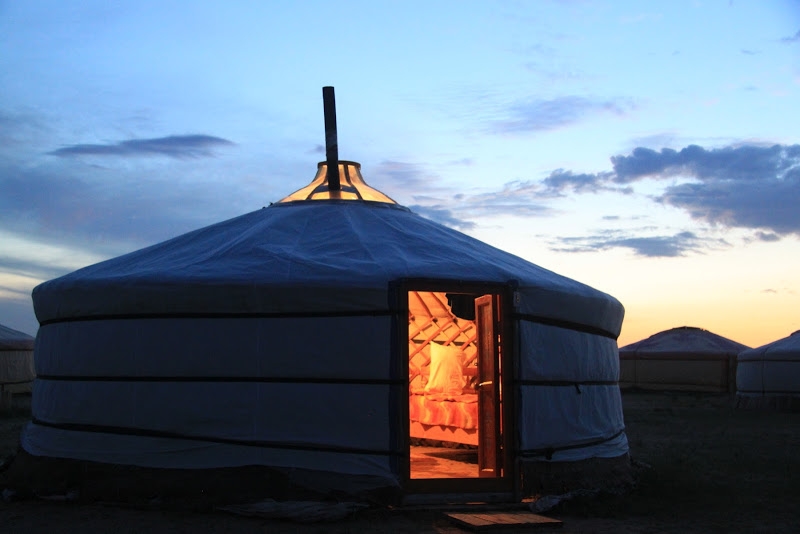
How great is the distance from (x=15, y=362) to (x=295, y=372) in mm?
11910

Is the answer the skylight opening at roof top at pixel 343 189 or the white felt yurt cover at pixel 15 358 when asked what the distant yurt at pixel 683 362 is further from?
the skylight opening at roof top at pixel 343 189

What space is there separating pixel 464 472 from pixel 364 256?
76.6 inches

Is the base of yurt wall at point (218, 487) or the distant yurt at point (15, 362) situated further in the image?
the distant yurt at point (15, 362)

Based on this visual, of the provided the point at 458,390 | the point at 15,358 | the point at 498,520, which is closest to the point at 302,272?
Result: the point at 498,520

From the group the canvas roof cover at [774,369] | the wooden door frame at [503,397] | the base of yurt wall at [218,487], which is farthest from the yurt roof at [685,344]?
the base of yurt wall at [218,487]

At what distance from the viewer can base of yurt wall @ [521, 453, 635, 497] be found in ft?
17.6

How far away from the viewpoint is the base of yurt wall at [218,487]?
495cm

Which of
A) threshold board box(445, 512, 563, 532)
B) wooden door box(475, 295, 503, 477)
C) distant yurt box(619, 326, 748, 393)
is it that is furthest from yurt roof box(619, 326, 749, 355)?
threshold board box(445, 512, 563, 532)

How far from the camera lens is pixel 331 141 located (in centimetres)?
722

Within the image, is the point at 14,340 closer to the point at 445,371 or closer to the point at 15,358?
the point at 15,358

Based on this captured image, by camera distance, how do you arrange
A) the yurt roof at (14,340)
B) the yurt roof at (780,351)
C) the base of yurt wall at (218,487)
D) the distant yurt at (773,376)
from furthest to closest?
the yurt roof at (14,340) < the distant yurt at (773,376) < the yurt roof at (780,351) < the base of yurt wall at (218,487)

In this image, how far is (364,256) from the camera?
18.0 feet

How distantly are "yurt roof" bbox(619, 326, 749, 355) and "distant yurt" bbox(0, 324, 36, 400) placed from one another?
40.6 ft

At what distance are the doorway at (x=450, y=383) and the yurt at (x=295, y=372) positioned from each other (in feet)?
0.18
